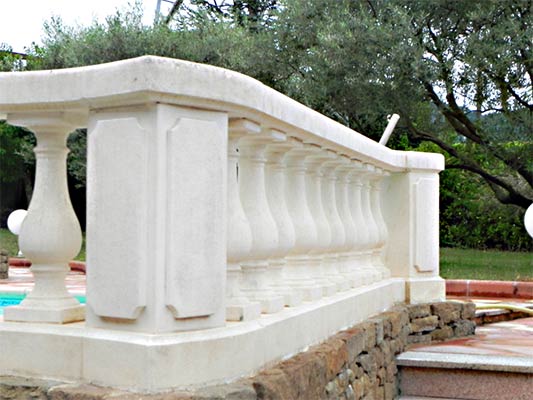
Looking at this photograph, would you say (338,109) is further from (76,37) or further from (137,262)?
(137,262)

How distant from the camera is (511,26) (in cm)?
1168

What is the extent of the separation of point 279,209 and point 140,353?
1.04m

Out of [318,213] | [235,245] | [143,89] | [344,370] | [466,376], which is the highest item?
[143,89]

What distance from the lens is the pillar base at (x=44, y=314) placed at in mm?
2373

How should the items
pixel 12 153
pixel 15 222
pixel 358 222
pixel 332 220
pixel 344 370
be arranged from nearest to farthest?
pixel 344 370 → pixel 332 220 → pixel 358 222 → pixel 15 222 → pixel 12 153

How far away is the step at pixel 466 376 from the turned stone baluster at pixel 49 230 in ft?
8.05

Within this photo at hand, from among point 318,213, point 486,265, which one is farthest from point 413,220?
point 486,265

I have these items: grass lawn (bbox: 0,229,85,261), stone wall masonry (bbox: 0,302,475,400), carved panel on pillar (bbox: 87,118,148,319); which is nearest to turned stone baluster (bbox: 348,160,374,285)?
stone wall masonry (bbox: 0,302,475,400)

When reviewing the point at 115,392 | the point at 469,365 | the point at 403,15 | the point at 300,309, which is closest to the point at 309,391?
the point at 300,309

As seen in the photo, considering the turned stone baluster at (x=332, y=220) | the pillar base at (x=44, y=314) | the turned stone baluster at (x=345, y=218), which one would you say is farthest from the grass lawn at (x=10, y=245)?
the pillar base at (x=44, y=314)

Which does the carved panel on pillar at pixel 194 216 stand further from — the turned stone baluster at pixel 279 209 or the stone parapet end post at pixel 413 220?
the stone parapet end post at pixel 413 220

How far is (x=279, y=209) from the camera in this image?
9.73 feet

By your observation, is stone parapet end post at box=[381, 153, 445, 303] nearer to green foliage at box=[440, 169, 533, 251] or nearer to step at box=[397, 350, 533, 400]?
step at box=[397, 350, 533, 400]

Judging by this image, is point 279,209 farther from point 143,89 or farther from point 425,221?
point 425,221
